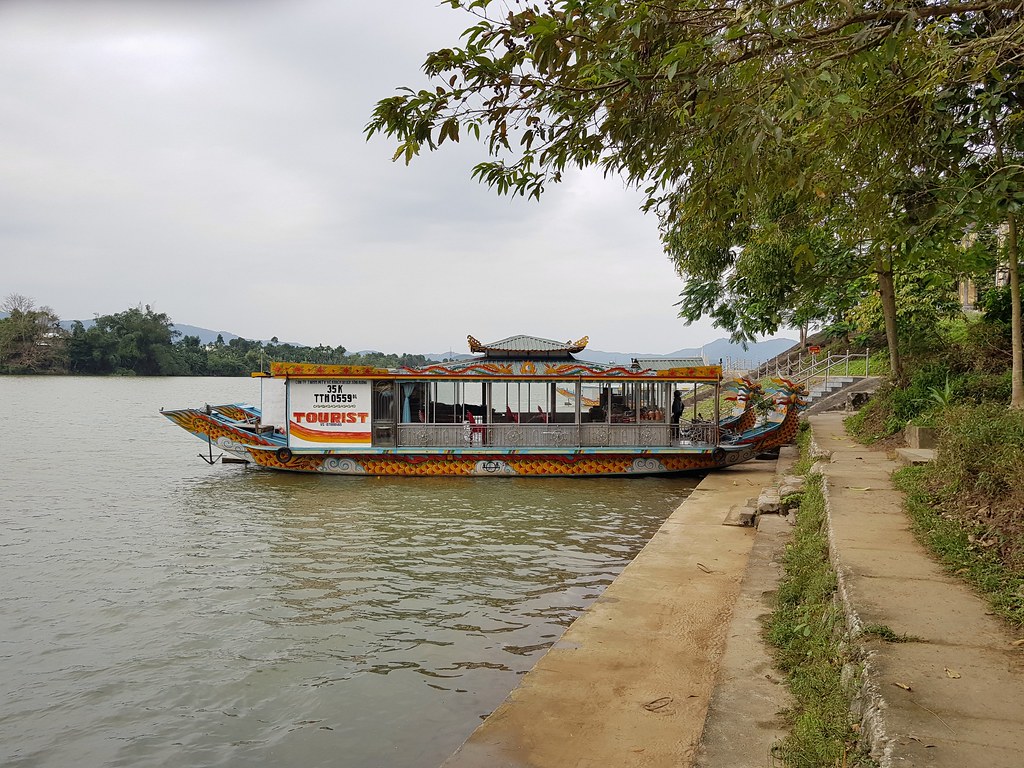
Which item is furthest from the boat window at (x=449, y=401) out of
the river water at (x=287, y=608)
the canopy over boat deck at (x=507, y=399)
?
the river water at (x=287, y=608)

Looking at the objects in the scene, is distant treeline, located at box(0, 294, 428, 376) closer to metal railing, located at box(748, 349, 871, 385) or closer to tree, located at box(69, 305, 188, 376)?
tree, located at box(69, 305, 188, 376)

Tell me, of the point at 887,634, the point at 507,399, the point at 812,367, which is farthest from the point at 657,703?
the point at 812,367

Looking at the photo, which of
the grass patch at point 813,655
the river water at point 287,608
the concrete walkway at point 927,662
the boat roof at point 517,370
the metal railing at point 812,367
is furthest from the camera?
the metal railing at point 812,367

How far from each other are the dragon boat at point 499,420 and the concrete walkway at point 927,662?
10763mm

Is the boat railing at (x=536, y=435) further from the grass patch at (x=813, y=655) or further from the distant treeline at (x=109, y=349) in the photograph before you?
the distant treeline at (x=109, y=349)

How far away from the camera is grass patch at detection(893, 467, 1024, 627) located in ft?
14.6

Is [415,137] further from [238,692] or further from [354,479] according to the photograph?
[354,479]

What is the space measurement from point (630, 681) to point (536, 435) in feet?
39.2

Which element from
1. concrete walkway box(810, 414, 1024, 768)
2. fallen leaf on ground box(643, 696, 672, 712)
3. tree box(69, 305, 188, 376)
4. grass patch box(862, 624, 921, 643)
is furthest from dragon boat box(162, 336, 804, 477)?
tree box(69, 305, 188, 376)

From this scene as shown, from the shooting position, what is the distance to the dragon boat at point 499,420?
670 inches

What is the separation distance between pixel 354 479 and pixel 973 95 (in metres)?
14.1

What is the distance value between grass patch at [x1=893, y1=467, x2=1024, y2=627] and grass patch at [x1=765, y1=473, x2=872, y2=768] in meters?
0.83

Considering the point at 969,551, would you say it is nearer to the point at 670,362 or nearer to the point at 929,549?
the point at 929,549

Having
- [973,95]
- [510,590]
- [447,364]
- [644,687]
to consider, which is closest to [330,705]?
[644,687]
